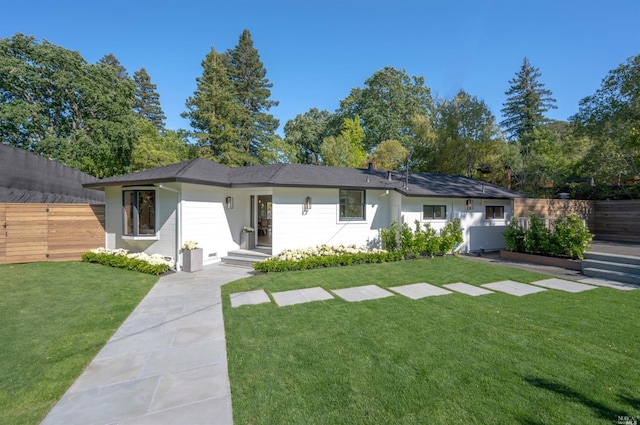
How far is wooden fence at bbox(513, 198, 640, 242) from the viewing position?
12.5m

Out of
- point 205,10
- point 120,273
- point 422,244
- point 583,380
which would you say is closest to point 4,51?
point 205,10

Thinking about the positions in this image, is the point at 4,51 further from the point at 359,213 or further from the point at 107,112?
the point at 359,213

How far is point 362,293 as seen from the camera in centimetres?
593

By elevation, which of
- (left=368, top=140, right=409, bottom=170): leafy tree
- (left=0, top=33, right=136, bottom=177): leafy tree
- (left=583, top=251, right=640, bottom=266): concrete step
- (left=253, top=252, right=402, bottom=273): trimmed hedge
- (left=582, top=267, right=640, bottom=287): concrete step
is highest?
(left=0, top=33, right=136, bottom=177): leafy tree

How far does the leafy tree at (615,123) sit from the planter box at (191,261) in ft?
65.7


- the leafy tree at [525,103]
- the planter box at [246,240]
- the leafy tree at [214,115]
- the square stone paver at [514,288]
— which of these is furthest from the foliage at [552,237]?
the leafy tree at [525,103]

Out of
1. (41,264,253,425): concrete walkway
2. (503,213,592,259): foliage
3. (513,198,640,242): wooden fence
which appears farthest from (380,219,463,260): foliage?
(41,264,253,425): concrete walkway

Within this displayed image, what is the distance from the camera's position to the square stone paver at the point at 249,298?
5398 mm

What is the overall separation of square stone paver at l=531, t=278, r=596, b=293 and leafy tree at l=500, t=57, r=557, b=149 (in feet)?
97.2

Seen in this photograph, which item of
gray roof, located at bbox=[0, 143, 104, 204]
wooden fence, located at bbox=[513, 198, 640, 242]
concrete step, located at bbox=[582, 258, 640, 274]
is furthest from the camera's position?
wooden fence, located at bbox=[513, 198, 640, 242]

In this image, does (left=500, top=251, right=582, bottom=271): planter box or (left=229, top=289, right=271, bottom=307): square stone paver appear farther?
(left=500, top=251, right=582, bottom=271): planter box

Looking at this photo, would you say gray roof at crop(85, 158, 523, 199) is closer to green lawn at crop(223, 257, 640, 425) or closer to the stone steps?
the stone steps

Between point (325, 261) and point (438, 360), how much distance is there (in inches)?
215

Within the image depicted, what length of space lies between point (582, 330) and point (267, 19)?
534 inches
